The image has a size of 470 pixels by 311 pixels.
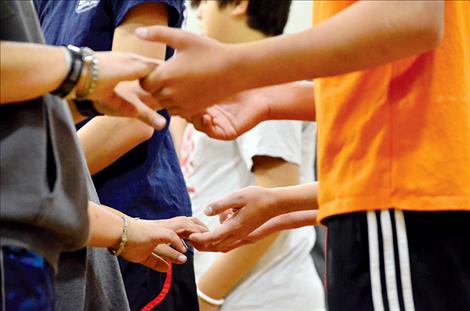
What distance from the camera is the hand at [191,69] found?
3.10 ft

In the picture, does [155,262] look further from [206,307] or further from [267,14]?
[267,14]

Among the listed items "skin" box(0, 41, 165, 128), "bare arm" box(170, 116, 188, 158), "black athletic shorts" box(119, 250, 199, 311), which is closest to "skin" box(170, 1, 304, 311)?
"bare arm" box(170, 116, 188, 158)

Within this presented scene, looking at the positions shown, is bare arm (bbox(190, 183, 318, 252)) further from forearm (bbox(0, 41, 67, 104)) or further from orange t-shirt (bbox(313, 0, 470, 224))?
forearm (bbox(0, 41, 67, 104))

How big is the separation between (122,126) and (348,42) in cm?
52

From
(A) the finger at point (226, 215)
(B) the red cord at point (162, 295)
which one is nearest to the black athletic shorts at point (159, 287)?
(B) the red cord at point (162, 295)

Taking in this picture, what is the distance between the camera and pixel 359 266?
1021 millimetres

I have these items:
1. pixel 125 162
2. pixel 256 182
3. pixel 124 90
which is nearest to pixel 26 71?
pixel 124 90

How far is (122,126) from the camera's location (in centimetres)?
137

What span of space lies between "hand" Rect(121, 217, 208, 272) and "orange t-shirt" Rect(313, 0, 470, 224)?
0.29 meters

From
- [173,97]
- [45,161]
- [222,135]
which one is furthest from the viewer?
[222,135]

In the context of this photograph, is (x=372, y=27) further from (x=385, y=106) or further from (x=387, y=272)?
(x=387, y=272)

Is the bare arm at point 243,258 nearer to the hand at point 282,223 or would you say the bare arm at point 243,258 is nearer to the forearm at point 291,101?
the hand at point 282,223

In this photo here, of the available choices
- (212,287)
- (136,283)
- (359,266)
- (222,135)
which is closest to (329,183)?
(359,266)

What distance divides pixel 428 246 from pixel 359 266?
0.27ft
